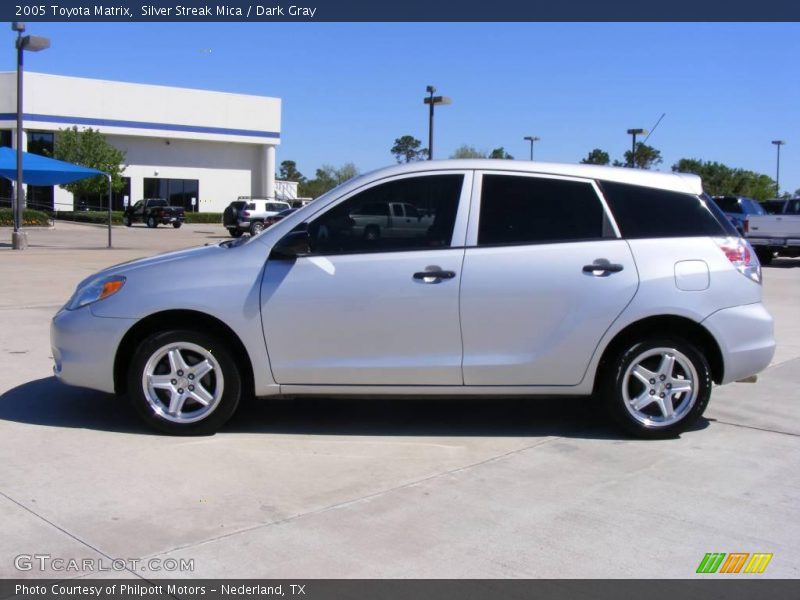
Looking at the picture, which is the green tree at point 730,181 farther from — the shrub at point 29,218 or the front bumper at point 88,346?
the front bumper at point 88,346

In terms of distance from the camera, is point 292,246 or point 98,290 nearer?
point 292,246

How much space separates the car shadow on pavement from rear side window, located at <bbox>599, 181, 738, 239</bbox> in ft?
4.58

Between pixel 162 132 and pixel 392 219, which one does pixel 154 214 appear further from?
pixel 392 219

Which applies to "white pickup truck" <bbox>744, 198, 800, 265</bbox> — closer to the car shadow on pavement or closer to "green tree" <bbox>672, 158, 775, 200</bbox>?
the car shadow on pavement

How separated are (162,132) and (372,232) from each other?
52.8 metres

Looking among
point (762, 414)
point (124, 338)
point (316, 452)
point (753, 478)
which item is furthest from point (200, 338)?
point (762, 414)

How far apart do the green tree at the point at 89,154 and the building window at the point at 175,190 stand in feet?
21.8

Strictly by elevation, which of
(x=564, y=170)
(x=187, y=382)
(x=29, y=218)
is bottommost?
(x=187, y=382)

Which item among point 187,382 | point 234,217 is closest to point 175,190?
point 234,217

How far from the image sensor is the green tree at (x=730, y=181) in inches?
2063

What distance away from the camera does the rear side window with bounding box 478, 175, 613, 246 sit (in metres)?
5.49

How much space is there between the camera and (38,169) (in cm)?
2544

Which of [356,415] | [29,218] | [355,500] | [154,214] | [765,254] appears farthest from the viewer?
[154,214]

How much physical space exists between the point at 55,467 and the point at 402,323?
2.22 m
